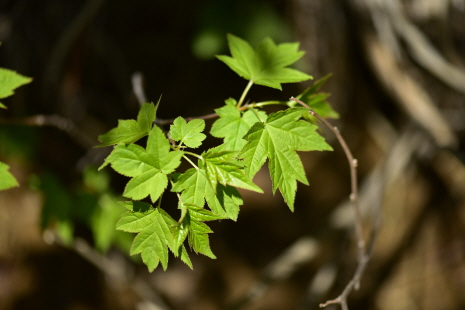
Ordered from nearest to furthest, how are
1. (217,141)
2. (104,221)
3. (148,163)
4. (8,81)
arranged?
1. (148,163)
2. (8,81)
3. (104,221)
4. (217,141)

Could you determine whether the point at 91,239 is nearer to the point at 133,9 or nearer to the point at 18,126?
the point at 18,126

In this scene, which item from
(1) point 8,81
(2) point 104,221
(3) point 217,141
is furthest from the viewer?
(3) point 217,141

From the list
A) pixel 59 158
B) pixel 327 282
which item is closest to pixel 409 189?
pixel 327 282

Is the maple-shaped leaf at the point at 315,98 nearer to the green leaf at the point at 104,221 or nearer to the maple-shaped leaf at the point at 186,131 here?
the maple-shaped leaf at the point at 186,131

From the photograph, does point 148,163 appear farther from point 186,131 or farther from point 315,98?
point 315,98

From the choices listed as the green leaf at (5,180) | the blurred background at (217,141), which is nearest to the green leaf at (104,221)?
the blurred background at (217,141)

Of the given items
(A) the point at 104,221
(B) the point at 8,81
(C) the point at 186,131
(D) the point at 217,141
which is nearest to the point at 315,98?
(C) the point at 186,131

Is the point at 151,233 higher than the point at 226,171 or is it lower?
lower

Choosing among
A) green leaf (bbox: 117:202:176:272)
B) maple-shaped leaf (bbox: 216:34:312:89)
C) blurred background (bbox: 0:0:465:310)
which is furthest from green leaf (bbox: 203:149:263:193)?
blurred background (bbox: 0:0:465:310)
